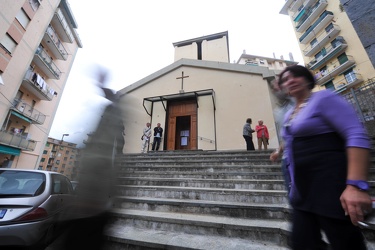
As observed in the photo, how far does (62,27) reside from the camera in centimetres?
1892

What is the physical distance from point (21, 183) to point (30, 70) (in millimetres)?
17818

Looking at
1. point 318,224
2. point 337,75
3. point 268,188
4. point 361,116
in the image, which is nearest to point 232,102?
point 361,116

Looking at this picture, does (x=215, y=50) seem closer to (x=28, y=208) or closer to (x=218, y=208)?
(x=218, y=208)

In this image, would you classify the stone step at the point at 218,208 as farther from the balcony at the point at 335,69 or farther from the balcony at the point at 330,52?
the balcony at the point at 330,52

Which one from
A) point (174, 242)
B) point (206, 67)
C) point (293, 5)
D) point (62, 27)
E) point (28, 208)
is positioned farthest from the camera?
point (293, 5)

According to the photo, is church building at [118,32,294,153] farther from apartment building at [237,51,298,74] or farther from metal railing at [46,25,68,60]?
apartment building at [237,51,298,74]

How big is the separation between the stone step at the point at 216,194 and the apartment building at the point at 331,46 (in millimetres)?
18847

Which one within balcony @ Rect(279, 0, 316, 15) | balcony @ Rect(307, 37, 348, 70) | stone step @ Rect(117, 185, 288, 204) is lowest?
stone step @ Rect(117, 185, 288, 204)

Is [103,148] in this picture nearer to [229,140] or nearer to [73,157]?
[73,157]

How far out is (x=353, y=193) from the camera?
790 mm

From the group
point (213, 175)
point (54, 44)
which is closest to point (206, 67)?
point (213, 175)

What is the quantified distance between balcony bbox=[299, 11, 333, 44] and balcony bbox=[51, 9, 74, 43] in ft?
106

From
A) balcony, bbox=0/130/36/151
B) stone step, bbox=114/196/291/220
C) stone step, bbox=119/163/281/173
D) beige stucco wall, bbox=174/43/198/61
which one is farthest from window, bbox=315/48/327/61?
balcony, bbox=0/130/36/151

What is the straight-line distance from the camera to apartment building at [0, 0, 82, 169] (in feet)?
42.1
